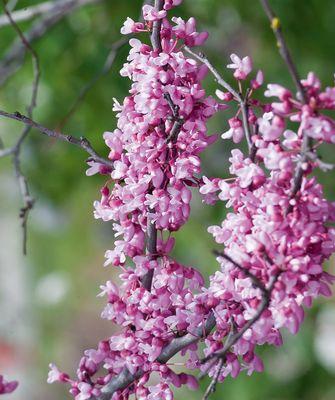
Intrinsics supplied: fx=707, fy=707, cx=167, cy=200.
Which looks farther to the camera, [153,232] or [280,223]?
Answer: [153,232]

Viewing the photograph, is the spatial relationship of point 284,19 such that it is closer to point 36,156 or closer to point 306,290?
point 36,156

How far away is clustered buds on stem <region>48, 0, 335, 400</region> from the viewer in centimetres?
65

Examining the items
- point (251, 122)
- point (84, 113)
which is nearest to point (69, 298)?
point (84, 113)

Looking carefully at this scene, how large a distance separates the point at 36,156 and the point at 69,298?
196cm

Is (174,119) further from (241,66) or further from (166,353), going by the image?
(166,353)

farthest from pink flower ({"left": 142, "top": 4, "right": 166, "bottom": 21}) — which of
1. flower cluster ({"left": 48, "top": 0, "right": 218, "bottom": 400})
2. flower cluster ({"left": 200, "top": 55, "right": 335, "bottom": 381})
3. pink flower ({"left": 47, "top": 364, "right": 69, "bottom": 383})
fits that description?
pink flower ({"left": 47, "top": 364, "right": 69, "bottom": 383})

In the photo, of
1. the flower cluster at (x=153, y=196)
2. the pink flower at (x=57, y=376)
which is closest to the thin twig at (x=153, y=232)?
the flower cluster at (x=153, y=196)

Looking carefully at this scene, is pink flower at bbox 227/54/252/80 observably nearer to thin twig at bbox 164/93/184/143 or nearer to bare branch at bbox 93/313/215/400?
thin twig at bbox 164/93/184/143

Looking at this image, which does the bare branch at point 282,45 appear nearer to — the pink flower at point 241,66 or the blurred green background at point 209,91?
the pink flower at point 241,66

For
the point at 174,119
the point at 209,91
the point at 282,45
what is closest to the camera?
the point at 282,45

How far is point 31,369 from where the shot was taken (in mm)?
4520

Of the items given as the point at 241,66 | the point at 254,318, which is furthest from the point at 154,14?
the point at 254,318

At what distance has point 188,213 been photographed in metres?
0.74

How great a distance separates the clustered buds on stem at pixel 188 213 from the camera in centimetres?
65
